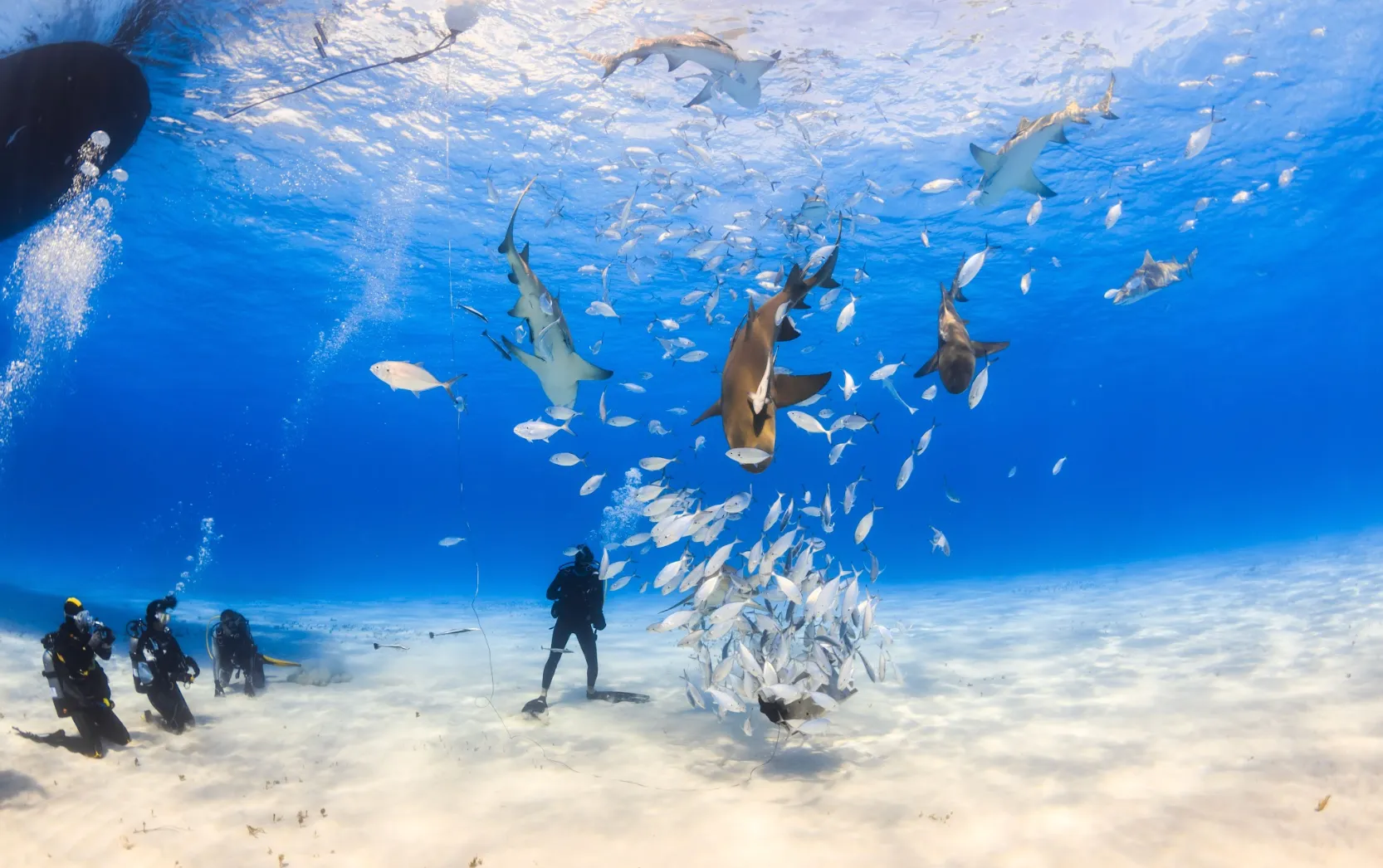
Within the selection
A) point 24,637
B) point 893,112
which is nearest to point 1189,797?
point 893,112

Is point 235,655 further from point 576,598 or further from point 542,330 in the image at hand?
point 542,330

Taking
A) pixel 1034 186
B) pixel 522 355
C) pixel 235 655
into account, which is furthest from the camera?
pixel 235 655

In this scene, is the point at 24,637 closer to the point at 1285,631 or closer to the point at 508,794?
the point at 508,794

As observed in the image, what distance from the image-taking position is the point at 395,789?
6.04 metres

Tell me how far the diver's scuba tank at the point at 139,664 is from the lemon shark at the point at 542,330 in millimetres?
6178

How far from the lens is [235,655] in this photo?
968 centimetres

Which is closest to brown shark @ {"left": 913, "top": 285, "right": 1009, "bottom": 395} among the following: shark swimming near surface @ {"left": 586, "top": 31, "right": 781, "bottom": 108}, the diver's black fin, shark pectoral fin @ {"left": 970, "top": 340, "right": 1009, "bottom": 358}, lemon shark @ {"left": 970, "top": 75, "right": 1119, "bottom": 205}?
shark pectoral fin @ {"left": 970, "top": 340, "right": 1009, "bottom": 358}

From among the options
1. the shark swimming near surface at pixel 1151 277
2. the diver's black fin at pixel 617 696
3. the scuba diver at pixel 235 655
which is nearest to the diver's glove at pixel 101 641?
the scuba diver at pixel 235 655

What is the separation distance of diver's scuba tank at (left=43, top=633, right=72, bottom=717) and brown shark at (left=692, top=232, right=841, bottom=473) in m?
7.37

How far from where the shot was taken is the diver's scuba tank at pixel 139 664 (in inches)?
287

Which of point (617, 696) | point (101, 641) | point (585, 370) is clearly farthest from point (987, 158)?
point (101, 641)

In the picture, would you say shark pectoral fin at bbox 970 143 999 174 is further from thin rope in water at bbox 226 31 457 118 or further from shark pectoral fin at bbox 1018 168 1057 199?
thin rope in water at bbox 226 31 457 118

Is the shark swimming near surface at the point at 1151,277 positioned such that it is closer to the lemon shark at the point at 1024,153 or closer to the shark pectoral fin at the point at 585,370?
Answer: the lemon shark at the point at 1024,153

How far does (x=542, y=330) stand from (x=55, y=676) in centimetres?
617
